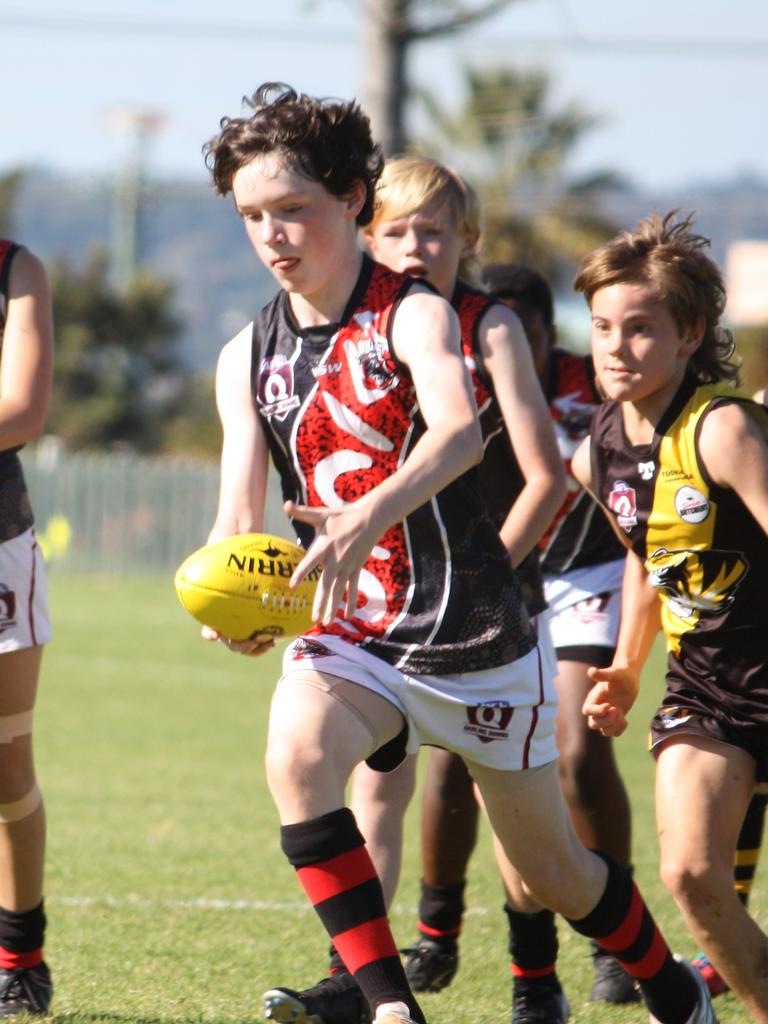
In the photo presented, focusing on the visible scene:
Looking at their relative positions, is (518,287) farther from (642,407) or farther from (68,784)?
(68,784)

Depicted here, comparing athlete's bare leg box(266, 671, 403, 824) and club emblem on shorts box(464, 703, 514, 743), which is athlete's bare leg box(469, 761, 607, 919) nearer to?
club emblem on shorts box(464, 703, 514, 743)

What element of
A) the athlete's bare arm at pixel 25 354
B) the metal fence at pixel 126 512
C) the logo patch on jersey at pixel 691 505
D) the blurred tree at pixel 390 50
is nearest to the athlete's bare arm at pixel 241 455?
the athlete's bare arm at pixel 25 354

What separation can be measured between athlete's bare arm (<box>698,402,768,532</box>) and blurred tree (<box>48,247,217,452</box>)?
3792cm

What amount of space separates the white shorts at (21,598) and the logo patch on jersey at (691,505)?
1.71 m

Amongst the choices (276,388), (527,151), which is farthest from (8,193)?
(276,388)

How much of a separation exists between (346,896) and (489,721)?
54 cm

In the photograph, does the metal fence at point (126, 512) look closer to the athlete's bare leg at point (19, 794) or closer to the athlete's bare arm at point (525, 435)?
the athlete's bare leg at point (19, 794)

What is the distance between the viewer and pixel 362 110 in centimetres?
410

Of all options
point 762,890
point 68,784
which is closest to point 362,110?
point 762,890

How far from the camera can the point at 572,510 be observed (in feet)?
18.3

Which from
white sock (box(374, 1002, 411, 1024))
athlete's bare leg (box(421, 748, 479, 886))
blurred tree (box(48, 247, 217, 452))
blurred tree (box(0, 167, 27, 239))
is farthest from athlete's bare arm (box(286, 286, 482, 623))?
blurred tree (box(0, 167, 27, 239))

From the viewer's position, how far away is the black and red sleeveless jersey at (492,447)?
4.48 m

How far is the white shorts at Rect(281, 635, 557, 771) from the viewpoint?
Result: 3.73 meters

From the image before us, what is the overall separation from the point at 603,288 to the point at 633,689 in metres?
1.03
